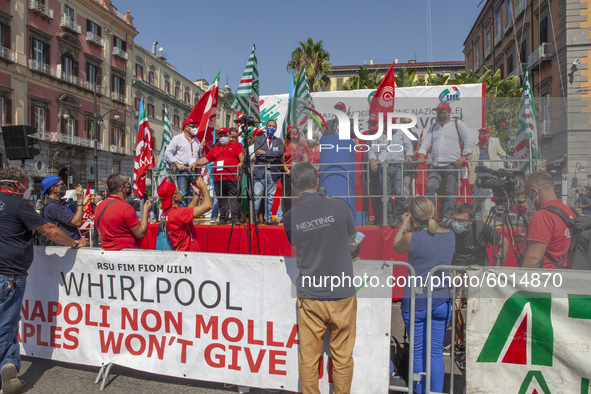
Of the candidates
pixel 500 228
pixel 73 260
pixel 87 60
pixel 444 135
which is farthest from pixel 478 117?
pixel 87 60

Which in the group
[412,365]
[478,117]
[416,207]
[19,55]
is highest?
[19,55]

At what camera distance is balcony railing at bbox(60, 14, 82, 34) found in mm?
33344

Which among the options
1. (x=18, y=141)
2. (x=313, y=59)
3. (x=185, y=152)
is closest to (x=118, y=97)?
(x=313, y=59)

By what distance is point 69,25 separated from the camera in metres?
34.0

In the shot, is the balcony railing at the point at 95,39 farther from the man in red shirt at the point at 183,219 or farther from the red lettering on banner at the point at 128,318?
the red lettering on banner at the point at 128,318

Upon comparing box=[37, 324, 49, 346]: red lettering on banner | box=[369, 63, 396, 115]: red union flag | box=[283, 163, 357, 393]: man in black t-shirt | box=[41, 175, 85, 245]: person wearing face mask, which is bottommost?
box=[37, 324, 49, 346]: red lettering on banner

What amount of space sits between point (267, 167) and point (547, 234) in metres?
4.68

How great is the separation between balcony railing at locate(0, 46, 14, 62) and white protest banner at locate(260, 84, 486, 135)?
89.2ft

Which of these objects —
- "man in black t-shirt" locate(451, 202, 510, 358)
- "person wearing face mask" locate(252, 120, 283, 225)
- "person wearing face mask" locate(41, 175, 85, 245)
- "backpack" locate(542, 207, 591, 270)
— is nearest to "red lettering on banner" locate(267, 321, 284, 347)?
"man in black t-shirt" locate(451, 202, 510, 358)

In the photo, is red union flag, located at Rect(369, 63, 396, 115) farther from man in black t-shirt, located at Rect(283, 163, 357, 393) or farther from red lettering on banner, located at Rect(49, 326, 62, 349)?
red lettering on banner, located at Rect(49, 326, 62, 349)

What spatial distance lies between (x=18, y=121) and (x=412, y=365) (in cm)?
3461

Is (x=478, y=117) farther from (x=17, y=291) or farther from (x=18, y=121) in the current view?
(x=18, y=121)

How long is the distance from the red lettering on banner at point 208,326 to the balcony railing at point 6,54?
33.4 meters

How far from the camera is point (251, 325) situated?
336 cm
